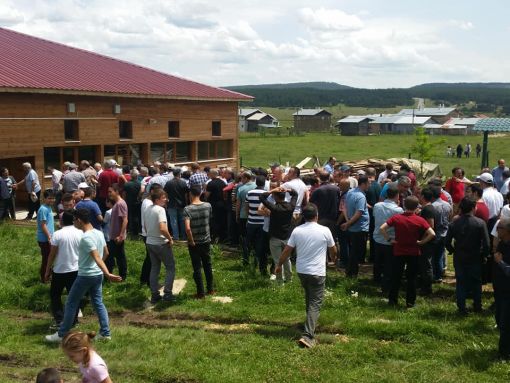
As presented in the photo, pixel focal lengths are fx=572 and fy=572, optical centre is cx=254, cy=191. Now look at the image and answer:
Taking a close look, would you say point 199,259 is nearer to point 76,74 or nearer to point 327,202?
point 327,202

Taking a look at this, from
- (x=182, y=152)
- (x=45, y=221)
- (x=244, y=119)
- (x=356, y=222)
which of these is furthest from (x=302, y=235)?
(x=244, y=119)

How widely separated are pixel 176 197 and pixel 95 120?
36.3 feet

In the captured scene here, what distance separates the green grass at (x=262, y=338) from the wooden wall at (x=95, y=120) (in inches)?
398

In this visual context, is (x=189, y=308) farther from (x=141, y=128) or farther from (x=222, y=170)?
(x=141, y=128)

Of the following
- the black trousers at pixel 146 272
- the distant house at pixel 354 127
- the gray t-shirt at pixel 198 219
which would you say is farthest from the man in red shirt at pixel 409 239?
the distant house at pixel 354 127

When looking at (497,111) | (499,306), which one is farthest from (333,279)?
(497,111)

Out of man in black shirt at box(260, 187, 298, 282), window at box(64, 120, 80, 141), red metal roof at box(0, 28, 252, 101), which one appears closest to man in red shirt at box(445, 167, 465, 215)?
man in black shirt at box(260, 187, 298, 282)

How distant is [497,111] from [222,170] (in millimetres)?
198663

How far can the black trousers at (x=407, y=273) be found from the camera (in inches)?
355

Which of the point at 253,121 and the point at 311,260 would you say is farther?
the point at 253,121

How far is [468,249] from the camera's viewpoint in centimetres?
866

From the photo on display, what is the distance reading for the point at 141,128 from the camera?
84.3ft

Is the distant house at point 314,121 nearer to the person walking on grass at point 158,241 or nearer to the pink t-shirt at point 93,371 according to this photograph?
the person walking on grass at point 158,241

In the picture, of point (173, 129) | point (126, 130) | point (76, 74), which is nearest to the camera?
point (76, 74)
